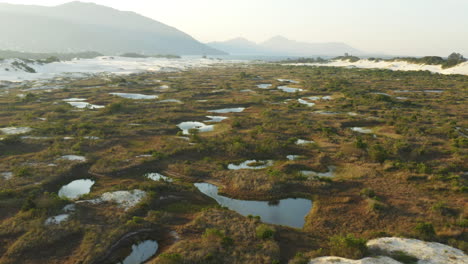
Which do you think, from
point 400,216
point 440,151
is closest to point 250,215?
point 400,216

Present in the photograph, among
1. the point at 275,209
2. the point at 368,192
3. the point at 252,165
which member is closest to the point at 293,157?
the point at 252,165

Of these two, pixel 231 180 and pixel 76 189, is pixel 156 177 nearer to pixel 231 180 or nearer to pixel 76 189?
pixel 76 189

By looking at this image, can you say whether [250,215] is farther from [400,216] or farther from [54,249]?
[54,249]

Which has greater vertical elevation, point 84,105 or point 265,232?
point 265,232

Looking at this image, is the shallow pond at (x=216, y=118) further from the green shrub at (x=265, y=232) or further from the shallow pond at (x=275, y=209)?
the green shrub at (x=265, y=232)

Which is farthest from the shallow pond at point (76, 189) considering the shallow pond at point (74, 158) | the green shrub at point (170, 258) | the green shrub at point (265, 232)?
the green shrub at point (265, 232)

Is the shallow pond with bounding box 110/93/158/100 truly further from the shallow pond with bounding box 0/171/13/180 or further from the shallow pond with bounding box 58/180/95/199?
the shallow pond with bounding box 58/180/95/199
